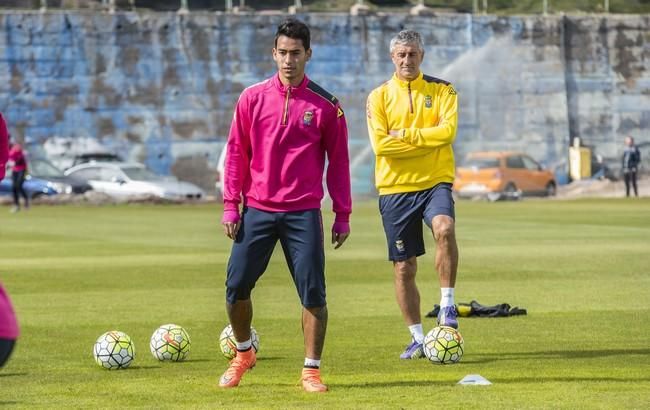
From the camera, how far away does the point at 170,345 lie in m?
11.3

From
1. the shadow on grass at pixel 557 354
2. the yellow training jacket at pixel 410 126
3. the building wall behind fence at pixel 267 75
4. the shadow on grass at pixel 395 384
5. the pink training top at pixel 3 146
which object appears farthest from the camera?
the building wall behind fence at pixel 267 75

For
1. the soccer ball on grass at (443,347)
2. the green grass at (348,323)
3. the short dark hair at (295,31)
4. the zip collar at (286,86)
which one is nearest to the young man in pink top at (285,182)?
the zip collar at (286,86)

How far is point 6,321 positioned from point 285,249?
4.55 meters

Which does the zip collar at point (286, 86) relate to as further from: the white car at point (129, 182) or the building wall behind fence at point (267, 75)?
the building wall behind fence at point (267, 75)

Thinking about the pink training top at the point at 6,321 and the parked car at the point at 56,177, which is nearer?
the pink training top at the point at 6,321

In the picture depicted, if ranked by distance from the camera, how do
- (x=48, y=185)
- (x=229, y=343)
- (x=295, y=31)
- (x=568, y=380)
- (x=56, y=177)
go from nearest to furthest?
(x=295, y=31) → (x=568, y=380) → (x=229, y=343) → (x=48, y=185) → (x=56, y=177)

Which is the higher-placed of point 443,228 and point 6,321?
point 6,321

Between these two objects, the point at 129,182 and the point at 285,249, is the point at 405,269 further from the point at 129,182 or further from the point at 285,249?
the point at 129,182

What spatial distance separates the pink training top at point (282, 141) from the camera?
9695 mm

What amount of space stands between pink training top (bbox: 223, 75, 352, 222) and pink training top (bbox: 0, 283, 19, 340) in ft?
14.2

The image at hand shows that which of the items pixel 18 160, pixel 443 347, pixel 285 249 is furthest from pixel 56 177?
pixel 285 249

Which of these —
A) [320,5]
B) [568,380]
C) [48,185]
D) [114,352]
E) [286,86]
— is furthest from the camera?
[320,5]

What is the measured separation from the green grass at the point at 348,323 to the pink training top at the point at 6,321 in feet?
12.4

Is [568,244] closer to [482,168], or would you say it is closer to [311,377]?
[311,377]
